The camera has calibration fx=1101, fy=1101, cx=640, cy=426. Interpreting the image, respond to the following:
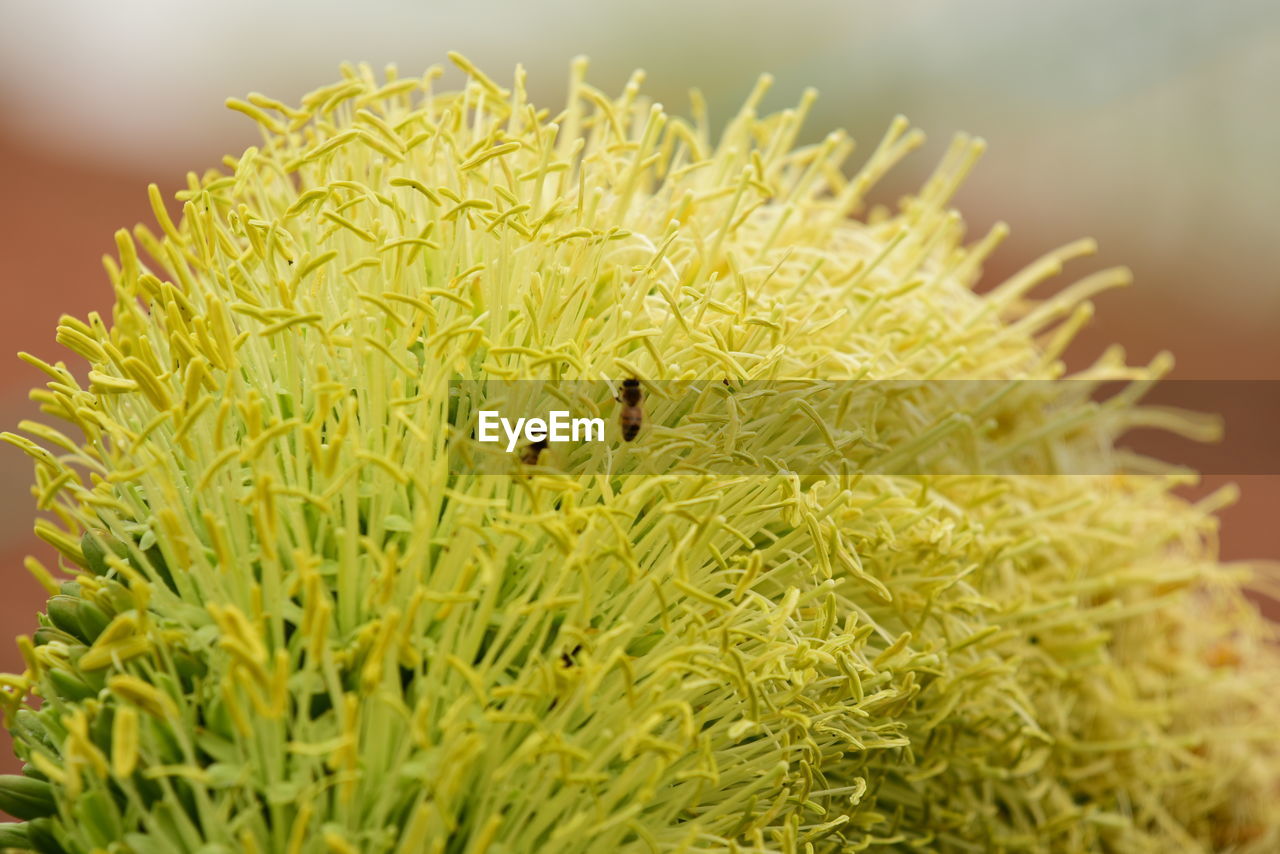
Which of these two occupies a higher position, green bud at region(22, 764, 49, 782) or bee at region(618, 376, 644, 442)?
bee at region(618, 376, 644, 442)

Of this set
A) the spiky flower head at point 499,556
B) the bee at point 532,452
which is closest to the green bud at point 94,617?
the spiky flower head at point 499,556

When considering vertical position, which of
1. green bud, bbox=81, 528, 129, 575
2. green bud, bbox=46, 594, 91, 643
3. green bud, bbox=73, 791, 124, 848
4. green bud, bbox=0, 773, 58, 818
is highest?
green bud, bbox=81, 528, 129, 575

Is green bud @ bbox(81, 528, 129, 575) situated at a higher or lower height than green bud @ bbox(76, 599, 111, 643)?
higher

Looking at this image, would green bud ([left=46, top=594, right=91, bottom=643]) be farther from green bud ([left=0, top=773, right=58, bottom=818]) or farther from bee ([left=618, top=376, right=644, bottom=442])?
bee ([left=618, top=376, right=644, bottom=442])

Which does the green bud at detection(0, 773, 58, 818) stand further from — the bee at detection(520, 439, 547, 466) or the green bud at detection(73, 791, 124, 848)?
the bee at detection(520, 439, 547, 466)

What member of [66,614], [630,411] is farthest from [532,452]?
[66,614]

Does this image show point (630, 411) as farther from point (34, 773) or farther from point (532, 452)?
point (34, 773)

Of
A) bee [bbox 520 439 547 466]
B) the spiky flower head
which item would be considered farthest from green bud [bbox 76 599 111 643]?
bee [bbox 520 439 547 466]

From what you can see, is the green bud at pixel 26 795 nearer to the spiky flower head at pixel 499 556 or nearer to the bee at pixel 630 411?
the spiky flower head at pixel 499 556
